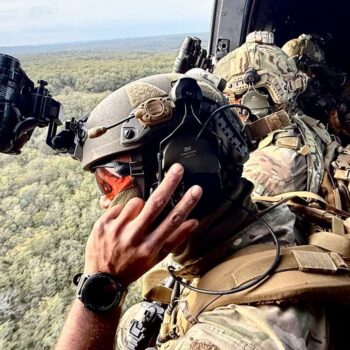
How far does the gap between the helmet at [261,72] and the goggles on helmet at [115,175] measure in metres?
2.15

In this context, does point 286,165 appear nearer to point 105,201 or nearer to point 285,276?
point 105,201

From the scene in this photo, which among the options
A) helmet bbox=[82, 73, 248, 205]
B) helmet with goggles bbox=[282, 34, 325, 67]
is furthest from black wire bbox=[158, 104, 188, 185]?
helmet with goggles bbox=[282, 34, 325, 67]

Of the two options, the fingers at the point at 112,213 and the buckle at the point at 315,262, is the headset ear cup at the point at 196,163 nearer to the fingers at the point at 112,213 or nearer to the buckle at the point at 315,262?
the fingers at the point at 112,213

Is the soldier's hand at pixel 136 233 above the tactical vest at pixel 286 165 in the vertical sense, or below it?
above

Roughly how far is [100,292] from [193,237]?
1.11 feet

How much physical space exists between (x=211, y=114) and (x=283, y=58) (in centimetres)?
238

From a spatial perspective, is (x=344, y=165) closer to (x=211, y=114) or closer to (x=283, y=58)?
Result: (x=283, y=58)

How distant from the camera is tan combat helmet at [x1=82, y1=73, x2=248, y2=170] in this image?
134cm

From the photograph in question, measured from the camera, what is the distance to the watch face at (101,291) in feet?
3.83

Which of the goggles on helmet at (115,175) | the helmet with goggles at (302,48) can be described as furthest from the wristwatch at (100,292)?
the helmet with goggles at (302,48)

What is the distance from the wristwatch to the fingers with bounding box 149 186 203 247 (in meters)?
0.15

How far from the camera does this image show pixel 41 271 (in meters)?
5.12

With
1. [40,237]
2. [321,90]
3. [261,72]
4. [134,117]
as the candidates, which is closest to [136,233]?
[134,117]

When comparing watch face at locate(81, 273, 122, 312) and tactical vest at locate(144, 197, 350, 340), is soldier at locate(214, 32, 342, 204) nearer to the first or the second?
tactical vest at locate(144, 197, 350, 340)
